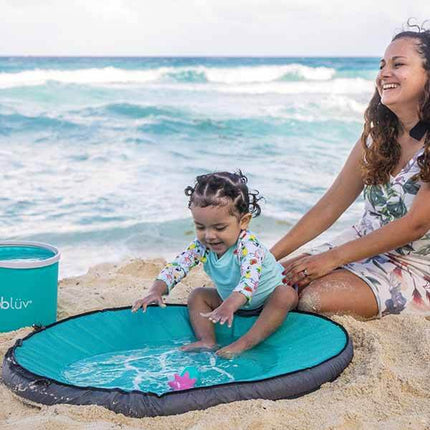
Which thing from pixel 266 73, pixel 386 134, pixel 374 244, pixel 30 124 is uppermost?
pixel 386 134

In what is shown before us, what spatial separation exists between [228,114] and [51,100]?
4.44 m

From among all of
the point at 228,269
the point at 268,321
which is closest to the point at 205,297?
the point at 228,269

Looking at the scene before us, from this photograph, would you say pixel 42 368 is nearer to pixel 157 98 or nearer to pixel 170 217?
pixel 170 217

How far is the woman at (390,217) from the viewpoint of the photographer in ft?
11.9

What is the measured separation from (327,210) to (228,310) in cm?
130

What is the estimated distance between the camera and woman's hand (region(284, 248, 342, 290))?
12.2 feet

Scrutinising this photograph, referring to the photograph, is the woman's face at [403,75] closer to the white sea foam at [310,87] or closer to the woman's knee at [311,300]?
the woman's knee at [311,300]

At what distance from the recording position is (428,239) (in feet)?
12.3

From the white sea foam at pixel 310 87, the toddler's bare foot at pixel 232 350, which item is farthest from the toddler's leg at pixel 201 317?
the white sea foam at pixel 310 87

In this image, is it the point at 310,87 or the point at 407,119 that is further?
the point at 310,87

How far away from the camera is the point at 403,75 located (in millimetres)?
3627

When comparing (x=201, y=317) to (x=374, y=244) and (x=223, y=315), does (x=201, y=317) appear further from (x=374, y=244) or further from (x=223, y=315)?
(x=374, y=244)

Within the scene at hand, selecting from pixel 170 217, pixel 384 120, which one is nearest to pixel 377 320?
pixel 384 120
